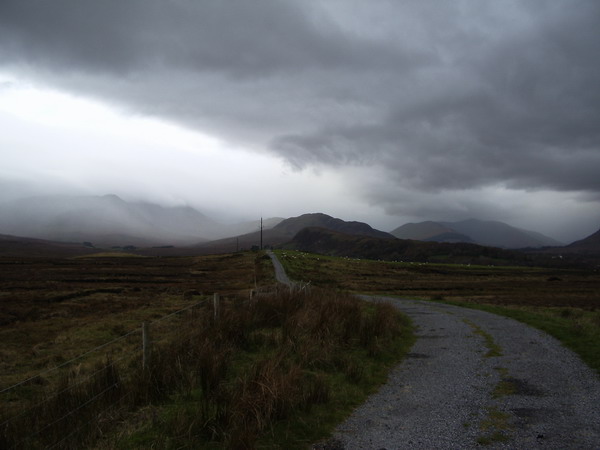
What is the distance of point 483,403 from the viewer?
292 inches

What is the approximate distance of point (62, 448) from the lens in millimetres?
5422

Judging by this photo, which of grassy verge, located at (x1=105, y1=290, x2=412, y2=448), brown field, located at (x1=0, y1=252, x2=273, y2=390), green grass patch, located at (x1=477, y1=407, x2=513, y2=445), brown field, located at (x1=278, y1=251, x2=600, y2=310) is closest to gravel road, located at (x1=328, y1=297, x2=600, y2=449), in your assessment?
green grass patch, located at (x1=477, y1=407, x2=513, y2=445)

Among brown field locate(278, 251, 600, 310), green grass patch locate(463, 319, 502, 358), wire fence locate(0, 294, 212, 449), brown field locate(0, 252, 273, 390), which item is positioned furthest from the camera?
brown field locate(278, 251, 600, 310)

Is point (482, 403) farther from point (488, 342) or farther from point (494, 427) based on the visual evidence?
point (488, 342)

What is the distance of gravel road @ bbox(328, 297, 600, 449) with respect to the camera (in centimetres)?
585

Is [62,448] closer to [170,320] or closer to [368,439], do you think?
[368,439]

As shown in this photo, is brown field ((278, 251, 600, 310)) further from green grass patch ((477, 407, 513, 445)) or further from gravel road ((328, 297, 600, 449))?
green grass patch ((477, 407, 513, 445))

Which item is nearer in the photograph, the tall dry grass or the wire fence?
the wire fence

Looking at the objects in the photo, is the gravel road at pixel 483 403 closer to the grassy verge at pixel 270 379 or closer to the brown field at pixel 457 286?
the grassy verge at pixel 270 379

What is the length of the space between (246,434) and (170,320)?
16.3 metres

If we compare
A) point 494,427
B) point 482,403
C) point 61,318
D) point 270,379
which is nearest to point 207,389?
point 270,379

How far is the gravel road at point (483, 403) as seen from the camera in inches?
230

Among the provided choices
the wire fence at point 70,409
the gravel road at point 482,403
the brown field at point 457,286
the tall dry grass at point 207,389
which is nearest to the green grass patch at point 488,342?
the gravel road at point 482,403

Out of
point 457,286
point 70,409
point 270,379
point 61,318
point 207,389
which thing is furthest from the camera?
point 457,286
